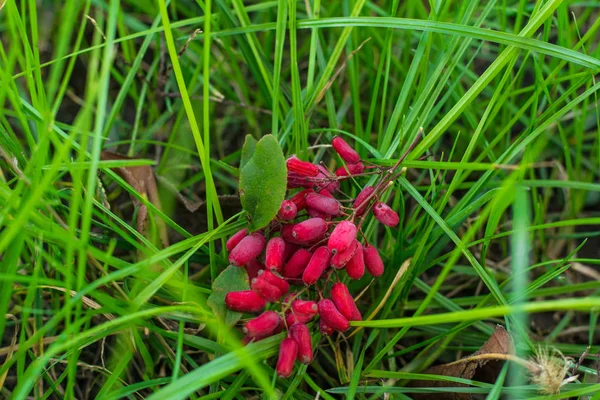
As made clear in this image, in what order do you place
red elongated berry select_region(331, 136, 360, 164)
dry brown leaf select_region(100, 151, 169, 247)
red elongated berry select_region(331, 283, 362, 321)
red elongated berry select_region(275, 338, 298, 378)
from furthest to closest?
1. dry brown leaf select_region(100, 151, 169, 247)
2. red elongated berry select_region(331, 136, 360, 164)
3. red elongated berry select_region(331, 283, 362, 321)
4. red elongated berry select_region(275, 338, 298, 378)

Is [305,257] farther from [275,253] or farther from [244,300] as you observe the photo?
[244,300]

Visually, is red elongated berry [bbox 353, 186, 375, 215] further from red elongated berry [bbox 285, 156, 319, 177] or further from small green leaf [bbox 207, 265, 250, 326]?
small green leaf [bbox 207, 265, 250, 326]

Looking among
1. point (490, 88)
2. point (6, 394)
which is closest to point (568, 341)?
point (490, 88)

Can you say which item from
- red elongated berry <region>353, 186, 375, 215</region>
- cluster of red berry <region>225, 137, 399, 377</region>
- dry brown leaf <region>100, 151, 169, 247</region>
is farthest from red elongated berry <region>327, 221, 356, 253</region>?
Result: dry brown leaf <region>100, 151, 169, 247</region>

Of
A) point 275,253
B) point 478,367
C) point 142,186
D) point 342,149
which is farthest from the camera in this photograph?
point 142,186

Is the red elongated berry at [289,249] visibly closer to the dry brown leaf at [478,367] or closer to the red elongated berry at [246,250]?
the red elongated berry at [246,250]

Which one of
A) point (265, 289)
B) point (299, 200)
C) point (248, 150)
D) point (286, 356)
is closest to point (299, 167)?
point (299, 200)
